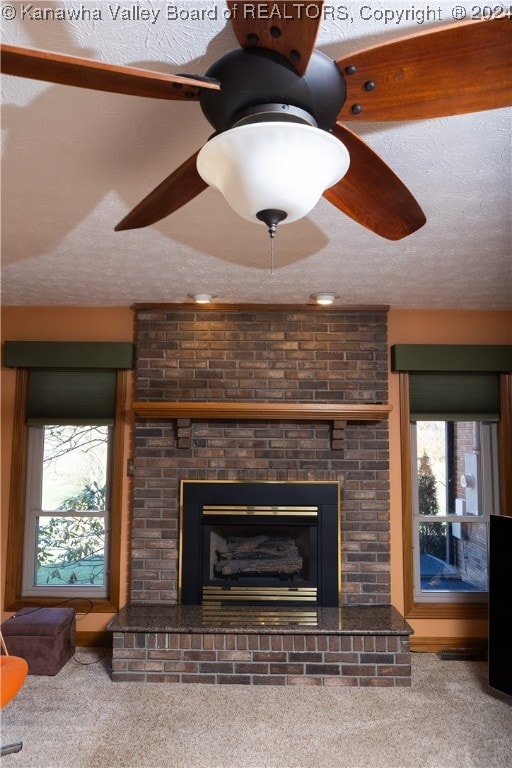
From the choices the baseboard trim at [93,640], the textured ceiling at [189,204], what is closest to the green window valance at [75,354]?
the textured ceiling at [189,204]

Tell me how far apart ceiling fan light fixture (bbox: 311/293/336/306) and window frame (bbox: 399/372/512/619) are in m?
0.79

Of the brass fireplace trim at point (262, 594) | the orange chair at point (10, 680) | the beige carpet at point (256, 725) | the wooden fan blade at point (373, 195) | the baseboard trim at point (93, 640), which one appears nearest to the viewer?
the wooden fan blade at point (373, 195)

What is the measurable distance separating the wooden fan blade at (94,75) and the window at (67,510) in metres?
3.33

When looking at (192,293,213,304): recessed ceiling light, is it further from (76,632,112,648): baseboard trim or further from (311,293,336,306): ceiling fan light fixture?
(76,632,112,648): baseboard trim

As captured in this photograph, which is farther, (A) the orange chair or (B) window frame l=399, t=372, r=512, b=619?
(B) window frame l=399, t=372, r=512, b=619

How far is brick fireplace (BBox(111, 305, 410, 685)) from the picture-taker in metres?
3.91

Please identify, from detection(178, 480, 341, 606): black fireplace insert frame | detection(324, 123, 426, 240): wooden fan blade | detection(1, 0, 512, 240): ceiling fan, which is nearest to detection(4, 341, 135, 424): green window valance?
detection(178, 480, 341, 606): black fireplace insert frame

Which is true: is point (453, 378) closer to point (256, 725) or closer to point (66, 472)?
point (256, 725)

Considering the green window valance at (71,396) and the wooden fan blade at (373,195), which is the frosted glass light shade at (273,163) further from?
the green window valance at (71,396)

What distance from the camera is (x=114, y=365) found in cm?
405

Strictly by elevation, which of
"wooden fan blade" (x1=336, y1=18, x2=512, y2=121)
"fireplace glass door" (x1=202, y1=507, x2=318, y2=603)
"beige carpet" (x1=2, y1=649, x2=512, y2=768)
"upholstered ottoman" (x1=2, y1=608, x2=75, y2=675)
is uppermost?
"wooden fan blade" (x1=336, y1=18, x2=512, y2=121)

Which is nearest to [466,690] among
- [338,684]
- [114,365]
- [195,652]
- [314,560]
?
[338,684]

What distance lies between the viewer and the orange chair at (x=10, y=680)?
236 centimetres

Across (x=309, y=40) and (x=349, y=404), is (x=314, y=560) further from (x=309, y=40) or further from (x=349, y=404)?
(x=309, y=40)
